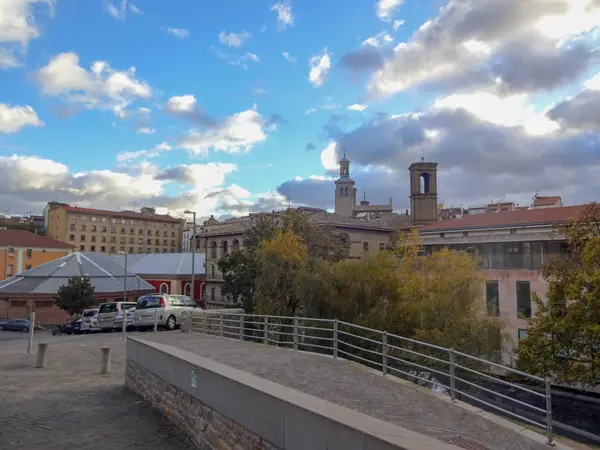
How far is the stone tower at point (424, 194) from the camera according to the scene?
62.3m

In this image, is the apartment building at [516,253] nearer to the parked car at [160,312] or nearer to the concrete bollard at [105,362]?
the parked car at [160,312]

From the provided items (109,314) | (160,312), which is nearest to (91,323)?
(109,314)

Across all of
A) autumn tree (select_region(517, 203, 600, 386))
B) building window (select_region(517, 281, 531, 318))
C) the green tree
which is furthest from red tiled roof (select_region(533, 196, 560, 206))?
the green tree

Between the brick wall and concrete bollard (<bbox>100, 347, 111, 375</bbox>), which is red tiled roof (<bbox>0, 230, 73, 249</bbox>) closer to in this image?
concrete bollard (<bbox>100, 347, 111, 375</bbox>)

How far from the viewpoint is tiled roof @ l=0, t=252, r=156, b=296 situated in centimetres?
5391

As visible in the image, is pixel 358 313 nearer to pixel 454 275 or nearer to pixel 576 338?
pixel 454 275

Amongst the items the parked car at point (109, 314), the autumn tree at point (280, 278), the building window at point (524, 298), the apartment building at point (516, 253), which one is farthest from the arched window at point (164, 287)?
the building window at point (524, 298)

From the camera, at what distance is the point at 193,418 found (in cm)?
834

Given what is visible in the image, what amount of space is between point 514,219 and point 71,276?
Answer: 147 ft

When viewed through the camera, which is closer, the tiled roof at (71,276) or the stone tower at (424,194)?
the tiled roof at (71,276)

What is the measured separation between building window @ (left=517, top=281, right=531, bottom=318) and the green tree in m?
37.5

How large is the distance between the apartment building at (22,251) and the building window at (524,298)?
66109 millimetres

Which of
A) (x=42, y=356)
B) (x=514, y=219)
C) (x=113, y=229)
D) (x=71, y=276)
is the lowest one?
(x=42, y=356)

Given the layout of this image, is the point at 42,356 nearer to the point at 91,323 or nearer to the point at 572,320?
the point at 91,323
